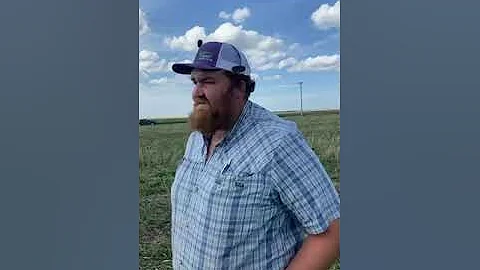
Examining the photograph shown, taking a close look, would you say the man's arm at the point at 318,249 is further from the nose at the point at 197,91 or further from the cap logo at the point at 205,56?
the cap logo at the point at 205,56

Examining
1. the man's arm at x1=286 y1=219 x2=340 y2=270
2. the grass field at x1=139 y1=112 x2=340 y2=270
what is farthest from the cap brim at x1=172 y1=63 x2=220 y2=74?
the man's arm at x1=286 y1=219 x2=340 y2=270

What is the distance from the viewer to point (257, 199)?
8.66ft

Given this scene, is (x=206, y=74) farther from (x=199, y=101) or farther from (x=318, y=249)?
(x=318, y=249)

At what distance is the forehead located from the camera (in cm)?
279

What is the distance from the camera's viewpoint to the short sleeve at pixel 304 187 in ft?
8.57

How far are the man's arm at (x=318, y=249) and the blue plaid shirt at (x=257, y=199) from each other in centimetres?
3

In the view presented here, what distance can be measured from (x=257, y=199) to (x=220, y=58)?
687 millimetres

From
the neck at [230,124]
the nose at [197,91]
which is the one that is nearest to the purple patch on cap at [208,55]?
the nose at [197,91]

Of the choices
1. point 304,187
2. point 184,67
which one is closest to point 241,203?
point 304,187
